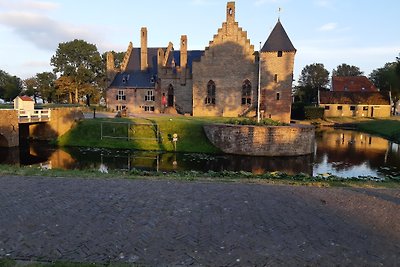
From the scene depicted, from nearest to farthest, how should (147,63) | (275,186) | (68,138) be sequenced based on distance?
(275,186) < (68,138) < (147,63)

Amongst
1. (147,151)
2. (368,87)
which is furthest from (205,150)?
(368,87)

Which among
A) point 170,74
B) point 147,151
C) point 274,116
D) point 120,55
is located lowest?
point 147,151

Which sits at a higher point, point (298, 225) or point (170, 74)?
point (170, 74)

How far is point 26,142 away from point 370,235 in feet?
111

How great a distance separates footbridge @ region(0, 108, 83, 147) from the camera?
2952cm

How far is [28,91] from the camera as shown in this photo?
7569 centimetres

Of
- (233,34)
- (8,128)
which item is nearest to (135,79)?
(233,34)

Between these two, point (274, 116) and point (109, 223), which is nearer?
point (109, 223)

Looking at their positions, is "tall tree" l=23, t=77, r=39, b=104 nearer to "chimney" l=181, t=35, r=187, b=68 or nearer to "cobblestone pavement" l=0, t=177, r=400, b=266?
"chimney" l=181, t=35, r=187, b=68

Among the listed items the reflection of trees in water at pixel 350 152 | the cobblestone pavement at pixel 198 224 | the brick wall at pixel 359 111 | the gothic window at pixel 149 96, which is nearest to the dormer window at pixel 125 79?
the gothic window at pixel 149 96

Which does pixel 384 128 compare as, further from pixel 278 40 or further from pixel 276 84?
pixel 278 40

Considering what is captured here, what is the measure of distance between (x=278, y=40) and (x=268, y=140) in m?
18.3

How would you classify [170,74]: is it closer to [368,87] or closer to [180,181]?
[180,181]

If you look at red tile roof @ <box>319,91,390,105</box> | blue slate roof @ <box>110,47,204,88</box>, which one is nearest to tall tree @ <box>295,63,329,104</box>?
red tile roof @ <box>319,91,390,105</box>
